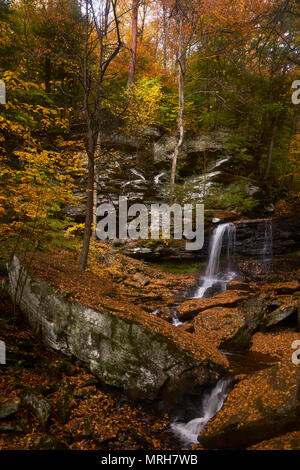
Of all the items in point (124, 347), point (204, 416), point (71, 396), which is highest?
point (124, 347)

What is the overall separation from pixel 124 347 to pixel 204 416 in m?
1.94

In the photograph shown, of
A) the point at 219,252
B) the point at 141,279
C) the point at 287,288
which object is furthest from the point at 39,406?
the point at 219,252

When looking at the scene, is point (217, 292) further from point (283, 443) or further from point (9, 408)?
point (9, 408)

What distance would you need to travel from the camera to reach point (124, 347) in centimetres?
473

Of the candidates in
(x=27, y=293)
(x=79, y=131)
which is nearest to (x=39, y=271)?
(x=27, y=293)

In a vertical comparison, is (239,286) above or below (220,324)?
above

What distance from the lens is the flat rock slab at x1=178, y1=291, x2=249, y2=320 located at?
8312 millimetres

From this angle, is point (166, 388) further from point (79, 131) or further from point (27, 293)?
point (79, 131)

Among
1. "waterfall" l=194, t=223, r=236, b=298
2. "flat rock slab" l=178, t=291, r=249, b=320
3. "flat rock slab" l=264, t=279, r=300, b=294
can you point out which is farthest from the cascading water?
"flat rock slab" l=178, t=291, r=249, b=320

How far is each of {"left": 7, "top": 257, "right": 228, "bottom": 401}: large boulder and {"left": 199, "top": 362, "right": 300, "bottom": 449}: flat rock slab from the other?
2.30 feet

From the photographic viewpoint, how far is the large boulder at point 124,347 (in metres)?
4.59

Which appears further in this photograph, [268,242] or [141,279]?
[268,242]

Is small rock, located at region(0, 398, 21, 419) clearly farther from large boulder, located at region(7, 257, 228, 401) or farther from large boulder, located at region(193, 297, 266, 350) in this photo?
large boulder, located at region(193, 297, 266, 350)

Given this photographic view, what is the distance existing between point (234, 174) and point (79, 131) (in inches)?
438
